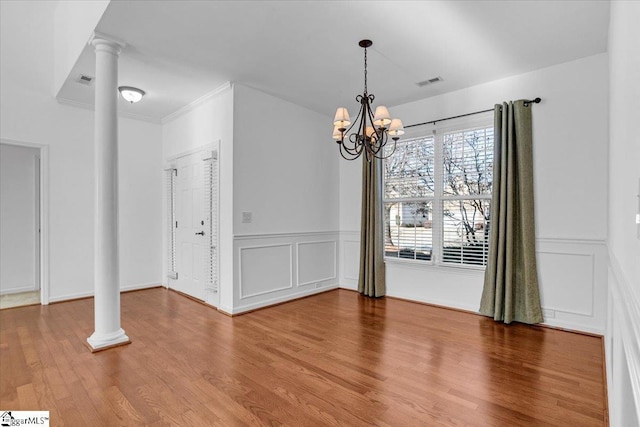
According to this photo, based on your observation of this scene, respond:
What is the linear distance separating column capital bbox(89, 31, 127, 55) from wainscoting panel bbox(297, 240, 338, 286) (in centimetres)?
323

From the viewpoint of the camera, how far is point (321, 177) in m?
5.41

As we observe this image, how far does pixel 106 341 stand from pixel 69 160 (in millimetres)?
3102

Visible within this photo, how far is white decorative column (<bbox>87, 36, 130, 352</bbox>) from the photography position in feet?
10.2

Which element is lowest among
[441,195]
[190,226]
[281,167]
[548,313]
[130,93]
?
[548,313]

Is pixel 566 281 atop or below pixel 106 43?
below

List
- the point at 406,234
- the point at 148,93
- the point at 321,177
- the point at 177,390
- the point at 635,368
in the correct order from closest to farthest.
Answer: the point at 635,368
the point at 177,390
the point at 148,93
the point at 406,234
the point at 321,177

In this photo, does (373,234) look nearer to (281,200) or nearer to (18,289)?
(281,200)

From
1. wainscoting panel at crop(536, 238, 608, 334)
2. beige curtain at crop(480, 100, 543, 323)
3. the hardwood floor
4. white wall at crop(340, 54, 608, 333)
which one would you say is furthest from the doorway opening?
wainscoting panel at crop(536, 238, 608, 334)

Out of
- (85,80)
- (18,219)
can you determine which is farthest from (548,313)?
(18,219)

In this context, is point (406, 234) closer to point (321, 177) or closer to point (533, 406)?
point (321, 177)

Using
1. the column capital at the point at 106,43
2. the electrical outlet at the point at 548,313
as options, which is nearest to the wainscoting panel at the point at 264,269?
the column capital at the point at 106,43

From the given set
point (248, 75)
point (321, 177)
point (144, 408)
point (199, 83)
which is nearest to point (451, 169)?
point (321, 177)

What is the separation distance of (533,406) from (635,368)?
172cm

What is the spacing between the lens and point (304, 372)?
8.57 feet
